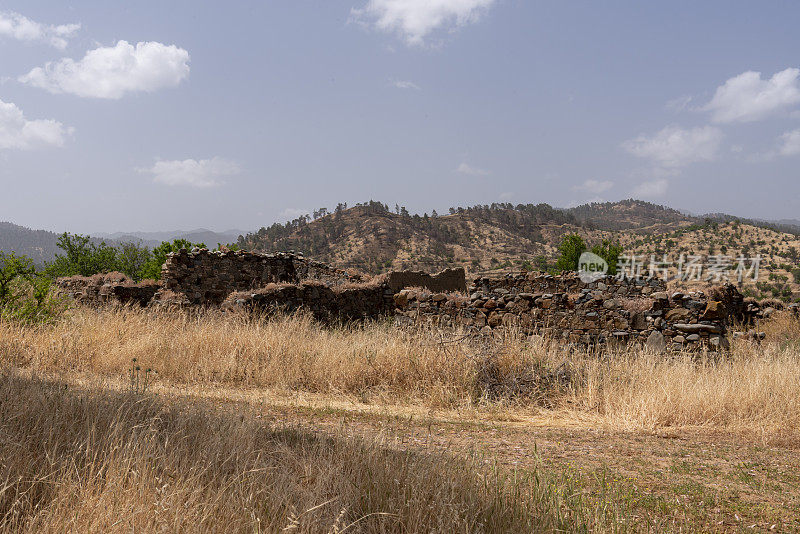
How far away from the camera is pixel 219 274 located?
1814cm

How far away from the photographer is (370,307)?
14.9 meters

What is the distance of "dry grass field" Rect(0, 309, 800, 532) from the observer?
9.45 feet

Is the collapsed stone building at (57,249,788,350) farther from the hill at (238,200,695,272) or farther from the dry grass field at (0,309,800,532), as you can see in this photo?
the hill at (238,200,695,272)

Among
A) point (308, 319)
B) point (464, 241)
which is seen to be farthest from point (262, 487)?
point (464, 241)

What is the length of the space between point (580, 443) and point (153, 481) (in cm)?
411

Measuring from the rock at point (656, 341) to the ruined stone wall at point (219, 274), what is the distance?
1002cm

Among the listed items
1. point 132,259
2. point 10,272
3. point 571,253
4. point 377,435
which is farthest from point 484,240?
point 377,435

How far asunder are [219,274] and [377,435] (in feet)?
50.1

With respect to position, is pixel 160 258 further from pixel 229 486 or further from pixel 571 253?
pixel 571 253

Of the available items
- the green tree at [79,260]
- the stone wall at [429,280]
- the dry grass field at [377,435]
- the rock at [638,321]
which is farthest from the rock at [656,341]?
the green tree at [79,260]

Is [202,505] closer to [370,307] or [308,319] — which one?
[308,319]

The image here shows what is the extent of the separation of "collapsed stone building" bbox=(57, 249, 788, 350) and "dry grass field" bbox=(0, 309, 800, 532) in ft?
3.94

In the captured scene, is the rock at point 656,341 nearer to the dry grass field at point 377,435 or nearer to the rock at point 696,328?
the rock at point 696,328

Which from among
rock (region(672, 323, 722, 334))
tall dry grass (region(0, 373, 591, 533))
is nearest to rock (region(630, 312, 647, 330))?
rock (region(672, 323, 722, 334))
